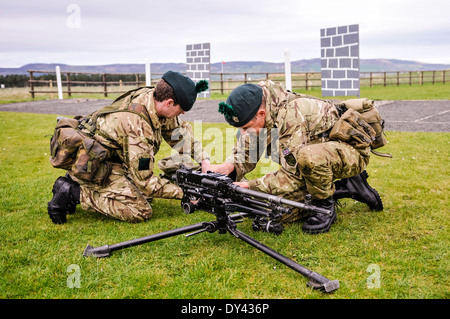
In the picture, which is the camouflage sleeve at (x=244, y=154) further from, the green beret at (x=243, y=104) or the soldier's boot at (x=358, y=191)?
the soldier's boot at (x=358, y=191)

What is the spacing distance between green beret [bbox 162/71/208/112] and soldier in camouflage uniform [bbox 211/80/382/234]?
688 millimetres

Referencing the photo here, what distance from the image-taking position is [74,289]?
341cm

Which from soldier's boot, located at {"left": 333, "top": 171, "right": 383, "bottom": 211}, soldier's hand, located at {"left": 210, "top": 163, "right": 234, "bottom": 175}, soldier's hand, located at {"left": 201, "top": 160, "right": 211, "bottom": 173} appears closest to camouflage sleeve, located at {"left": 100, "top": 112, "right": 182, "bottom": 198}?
soldier's hand, located at {"left": 201, "top": 160, "right": 211, "bottom": 173}

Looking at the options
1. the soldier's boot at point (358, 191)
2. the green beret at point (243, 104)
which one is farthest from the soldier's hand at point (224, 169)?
the soldier's boot at point (358, 191)

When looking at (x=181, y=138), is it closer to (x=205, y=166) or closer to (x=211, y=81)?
(x=205, y=166)

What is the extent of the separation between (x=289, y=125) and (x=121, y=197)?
2.23 m

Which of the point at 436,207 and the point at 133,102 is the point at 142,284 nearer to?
the point at 133,102

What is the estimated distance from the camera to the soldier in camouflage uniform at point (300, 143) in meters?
4.34

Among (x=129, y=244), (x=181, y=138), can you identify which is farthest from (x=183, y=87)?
(x=129, y=244)

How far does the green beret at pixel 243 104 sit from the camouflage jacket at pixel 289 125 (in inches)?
8.7

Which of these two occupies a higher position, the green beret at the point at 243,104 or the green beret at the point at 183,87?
the green beret at the point at 183,87

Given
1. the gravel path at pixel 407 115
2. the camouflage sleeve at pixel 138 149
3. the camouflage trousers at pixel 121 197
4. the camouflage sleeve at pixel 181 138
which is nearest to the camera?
the camouflage sleeve at pixel 138 149

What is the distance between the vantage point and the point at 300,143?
4.45 meters

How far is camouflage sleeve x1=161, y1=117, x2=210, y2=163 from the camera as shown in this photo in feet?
18.7
